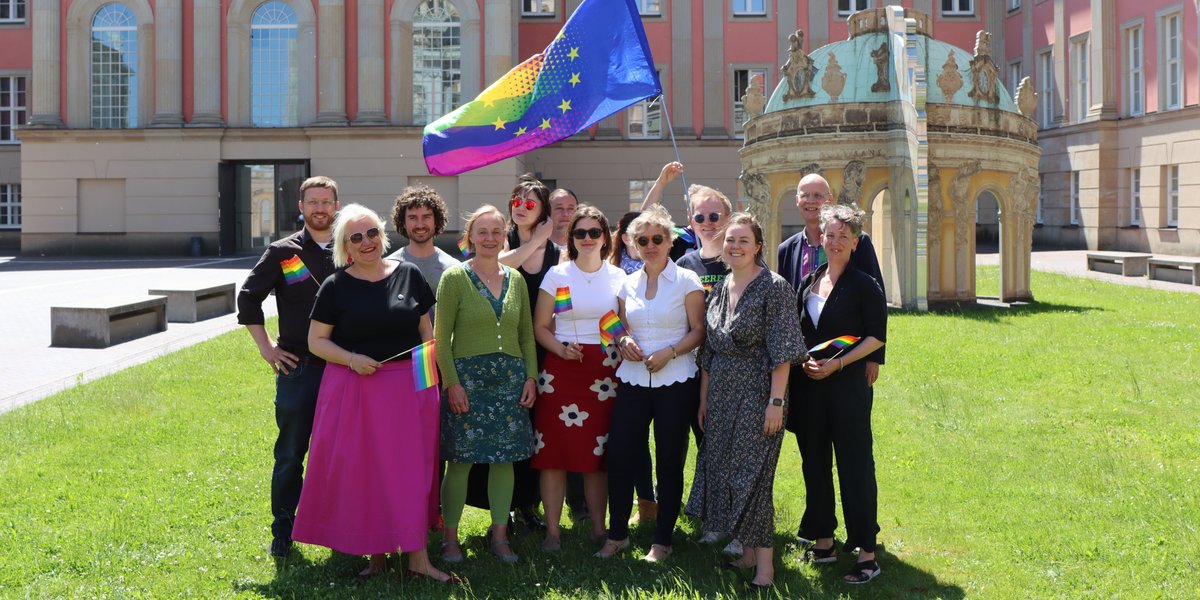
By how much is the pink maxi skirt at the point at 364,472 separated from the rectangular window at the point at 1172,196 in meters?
34.9

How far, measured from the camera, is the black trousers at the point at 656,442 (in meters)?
6.32

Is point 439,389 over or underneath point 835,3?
underneath

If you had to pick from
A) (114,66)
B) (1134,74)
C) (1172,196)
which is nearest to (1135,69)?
(1134,74)

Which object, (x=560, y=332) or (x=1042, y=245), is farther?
(x=1042, y=245)

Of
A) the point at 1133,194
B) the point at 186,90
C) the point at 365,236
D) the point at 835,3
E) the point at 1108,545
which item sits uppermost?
the point at 835,3

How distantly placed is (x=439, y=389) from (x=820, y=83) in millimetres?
15445

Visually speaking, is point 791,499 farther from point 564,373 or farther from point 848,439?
point 564,373

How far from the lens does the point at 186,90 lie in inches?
1491

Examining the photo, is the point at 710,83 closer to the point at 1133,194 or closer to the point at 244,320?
the point at 1133,194

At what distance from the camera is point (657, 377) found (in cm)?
629

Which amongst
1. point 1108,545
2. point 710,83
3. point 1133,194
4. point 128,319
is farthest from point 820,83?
point 710,83

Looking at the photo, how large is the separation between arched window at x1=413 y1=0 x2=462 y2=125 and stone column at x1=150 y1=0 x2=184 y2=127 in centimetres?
834

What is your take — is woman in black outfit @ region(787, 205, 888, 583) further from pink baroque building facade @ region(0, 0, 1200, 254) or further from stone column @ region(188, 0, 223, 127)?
stone column @ region(188, 0, 223, 127)

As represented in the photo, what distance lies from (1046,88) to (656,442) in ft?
133
